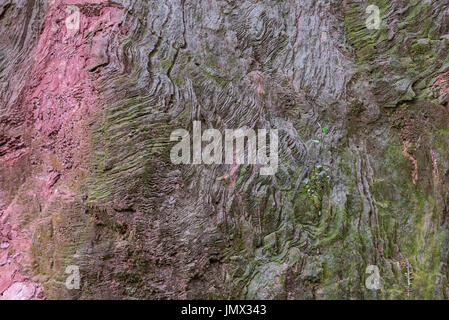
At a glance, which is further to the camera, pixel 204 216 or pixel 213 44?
pixel 213 44

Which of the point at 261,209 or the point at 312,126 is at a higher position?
the point at 312,126

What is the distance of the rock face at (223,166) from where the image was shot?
139 inches

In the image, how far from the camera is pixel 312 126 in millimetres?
4129

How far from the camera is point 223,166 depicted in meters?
3.86

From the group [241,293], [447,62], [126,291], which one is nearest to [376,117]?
[447,62]

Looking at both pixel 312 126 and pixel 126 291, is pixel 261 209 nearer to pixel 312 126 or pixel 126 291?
pixel 312 126

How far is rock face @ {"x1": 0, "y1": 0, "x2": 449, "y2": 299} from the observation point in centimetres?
354

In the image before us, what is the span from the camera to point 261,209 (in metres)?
3.79
